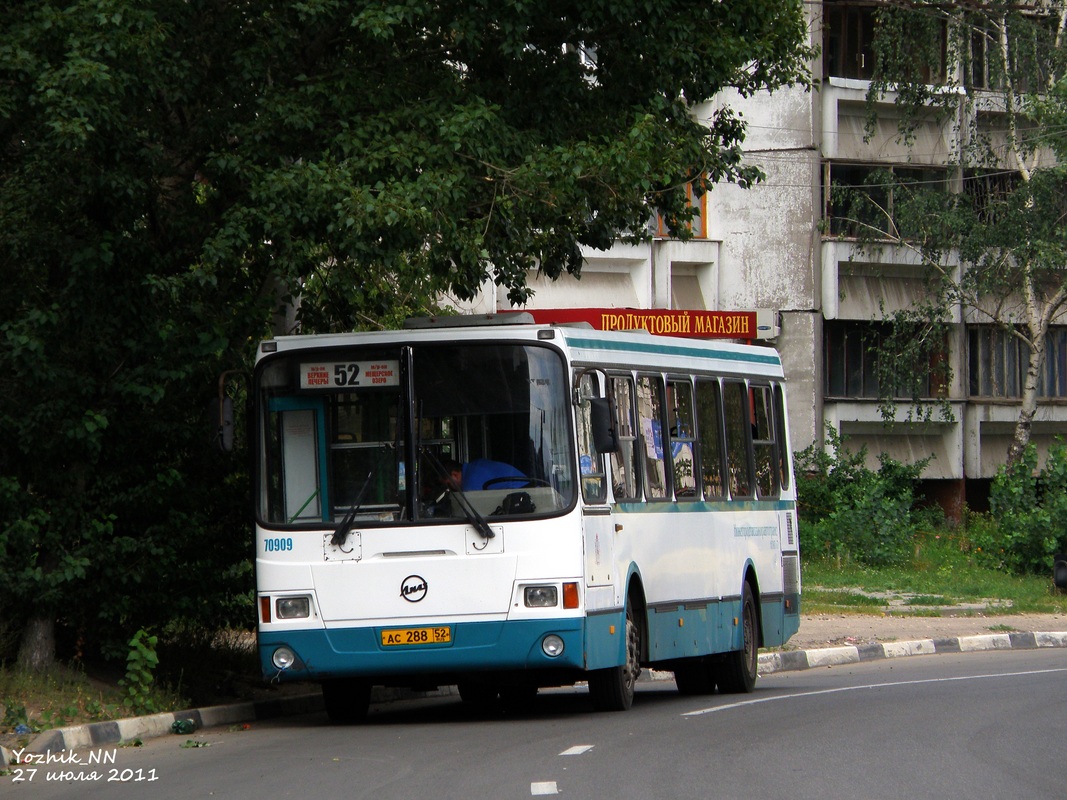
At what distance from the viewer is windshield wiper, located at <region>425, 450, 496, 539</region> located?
13008 mm

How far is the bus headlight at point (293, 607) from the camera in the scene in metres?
13.3

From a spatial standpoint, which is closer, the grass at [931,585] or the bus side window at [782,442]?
the bus side window at [782,442]

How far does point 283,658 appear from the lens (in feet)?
43.7

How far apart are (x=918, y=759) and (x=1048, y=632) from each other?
552 inches

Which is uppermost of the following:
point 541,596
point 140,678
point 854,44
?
point 854,44

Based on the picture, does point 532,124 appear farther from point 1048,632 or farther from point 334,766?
point 1048,632

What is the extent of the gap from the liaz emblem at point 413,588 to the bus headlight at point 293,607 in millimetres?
752

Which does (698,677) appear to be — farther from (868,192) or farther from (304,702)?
(868,192)

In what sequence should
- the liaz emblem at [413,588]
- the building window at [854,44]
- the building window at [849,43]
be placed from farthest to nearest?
the building window at [849,43] < the building window at [854,44] < the liaz emblem at [413,588]

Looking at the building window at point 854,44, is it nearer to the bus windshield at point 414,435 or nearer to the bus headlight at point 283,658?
the bus windshield at point 414,435

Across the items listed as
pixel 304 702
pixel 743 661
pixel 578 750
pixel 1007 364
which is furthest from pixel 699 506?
pixel 1007 364

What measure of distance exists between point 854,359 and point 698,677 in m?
24.9

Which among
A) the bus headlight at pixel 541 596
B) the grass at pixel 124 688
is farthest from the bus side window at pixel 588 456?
the grass at pixel 124 688

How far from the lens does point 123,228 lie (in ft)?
47.4
